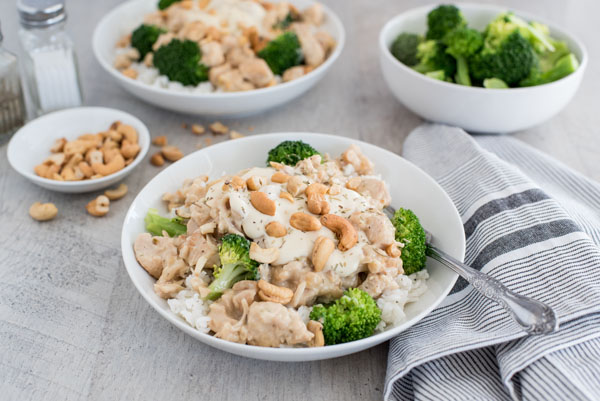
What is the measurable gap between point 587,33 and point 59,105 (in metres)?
3.76

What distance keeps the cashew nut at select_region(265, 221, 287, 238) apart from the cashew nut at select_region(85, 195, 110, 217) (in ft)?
3.55

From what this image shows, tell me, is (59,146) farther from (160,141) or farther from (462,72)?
(462,72)

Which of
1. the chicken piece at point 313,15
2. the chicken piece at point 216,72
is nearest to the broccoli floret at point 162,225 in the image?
the chicken piece at point 216,72

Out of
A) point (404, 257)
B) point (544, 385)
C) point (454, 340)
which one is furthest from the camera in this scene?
point (404, 257)

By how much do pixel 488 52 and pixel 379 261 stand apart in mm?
1694

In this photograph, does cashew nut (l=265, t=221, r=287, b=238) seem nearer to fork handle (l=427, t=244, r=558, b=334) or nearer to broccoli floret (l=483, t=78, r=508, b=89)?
fork handle (l=427, t=244, r=558, b=334)

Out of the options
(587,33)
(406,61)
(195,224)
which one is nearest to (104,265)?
(195,224)

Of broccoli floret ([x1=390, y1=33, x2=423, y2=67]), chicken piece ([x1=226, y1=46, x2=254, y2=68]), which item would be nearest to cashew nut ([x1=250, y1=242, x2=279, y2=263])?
chicken piece ([x1=226, y1=46, x2=254, y2=68])

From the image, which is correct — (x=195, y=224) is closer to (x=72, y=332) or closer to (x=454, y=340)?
(x=72, y=332)

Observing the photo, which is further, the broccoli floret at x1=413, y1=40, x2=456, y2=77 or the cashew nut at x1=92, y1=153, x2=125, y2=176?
the broccoli floret at x1=413, y1=40, x2=456, y2=77

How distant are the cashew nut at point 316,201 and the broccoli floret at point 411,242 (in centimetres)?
30

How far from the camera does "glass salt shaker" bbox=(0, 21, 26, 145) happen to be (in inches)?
119

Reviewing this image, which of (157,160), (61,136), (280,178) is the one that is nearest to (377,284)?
(280,178)

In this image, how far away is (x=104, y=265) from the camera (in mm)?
2512
